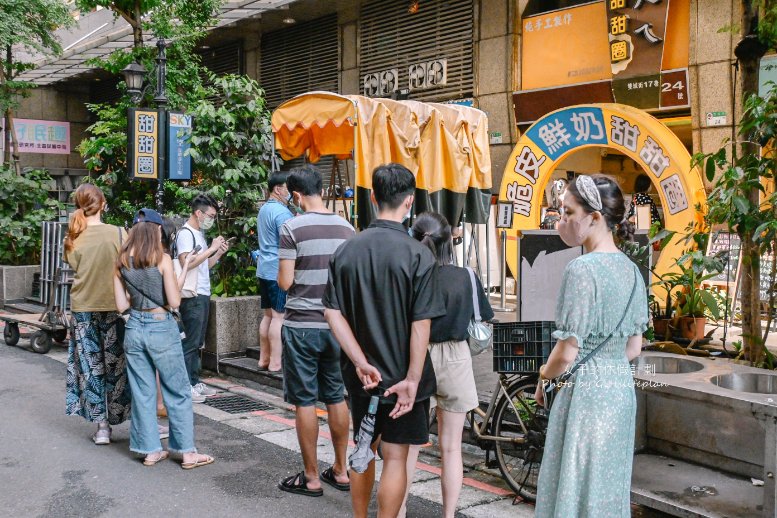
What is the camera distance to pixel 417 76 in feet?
51.1

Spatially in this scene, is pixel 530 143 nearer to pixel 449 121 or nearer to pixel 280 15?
pixel 449 121

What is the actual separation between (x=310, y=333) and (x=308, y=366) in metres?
0.23

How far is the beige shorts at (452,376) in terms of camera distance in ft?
15.2

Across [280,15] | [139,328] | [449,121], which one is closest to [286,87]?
[280,15]

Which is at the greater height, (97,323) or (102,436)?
(97,323)

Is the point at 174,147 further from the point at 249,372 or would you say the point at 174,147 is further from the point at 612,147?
the point at 612,147

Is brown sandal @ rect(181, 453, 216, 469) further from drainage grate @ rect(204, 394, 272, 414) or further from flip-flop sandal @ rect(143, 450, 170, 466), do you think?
drainage grate @ rect(204, 394, 272, 414)

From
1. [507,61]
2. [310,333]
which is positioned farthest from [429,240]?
[507,61]

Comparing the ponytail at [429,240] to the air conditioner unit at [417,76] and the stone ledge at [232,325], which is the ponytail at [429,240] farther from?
the air conditioner unit at [417,76]

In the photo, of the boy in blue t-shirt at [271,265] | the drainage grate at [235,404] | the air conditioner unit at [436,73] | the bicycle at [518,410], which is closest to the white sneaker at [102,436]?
the drainage grate at [235,404]

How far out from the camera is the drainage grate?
7633 mm

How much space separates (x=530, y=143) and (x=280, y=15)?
8538mm

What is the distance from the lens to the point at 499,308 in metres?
12.6

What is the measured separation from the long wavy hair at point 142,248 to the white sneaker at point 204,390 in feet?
8.75
